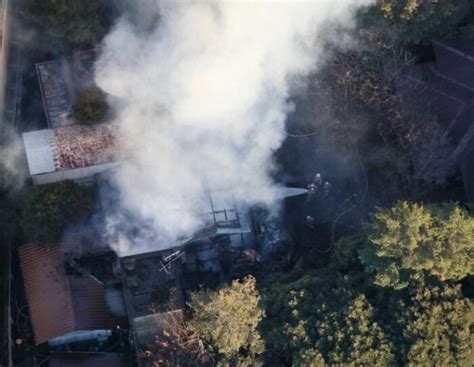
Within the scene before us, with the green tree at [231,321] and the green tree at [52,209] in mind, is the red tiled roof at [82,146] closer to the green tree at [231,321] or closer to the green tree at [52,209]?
the green tree at [52,209]

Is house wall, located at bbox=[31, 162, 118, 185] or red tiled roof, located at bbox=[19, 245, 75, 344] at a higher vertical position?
house wall, located at bbox=[31, 162, 118, 185]

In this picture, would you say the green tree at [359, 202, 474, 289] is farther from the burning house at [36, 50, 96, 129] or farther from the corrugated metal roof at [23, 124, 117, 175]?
the burning house at [36, 50, 96, 129]

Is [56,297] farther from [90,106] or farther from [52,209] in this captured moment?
[90,106]

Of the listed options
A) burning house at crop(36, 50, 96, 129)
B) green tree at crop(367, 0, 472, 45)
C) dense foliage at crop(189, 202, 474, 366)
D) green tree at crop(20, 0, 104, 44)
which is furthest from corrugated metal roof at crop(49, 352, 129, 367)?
green tree at crop(367, 0, 472, 45)

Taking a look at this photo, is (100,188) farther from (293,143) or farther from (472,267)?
(472,267)

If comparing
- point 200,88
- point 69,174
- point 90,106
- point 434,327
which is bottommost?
point 434,327

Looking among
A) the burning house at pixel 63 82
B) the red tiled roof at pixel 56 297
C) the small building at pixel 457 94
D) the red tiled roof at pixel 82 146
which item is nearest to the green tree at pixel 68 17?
the burning house at pixel 63 82

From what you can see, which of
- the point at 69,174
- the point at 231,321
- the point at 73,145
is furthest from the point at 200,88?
the point at 231,321
